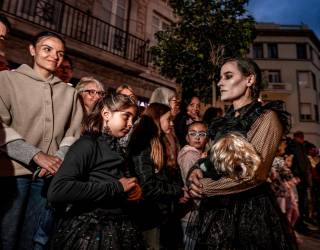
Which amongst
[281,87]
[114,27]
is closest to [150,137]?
[114,27]

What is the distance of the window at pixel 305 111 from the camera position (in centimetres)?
3042

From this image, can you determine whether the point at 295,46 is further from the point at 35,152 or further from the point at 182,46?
the point at 35,152

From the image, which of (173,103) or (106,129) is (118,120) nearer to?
(106,129)

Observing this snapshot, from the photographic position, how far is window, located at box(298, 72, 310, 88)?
31.2 metres

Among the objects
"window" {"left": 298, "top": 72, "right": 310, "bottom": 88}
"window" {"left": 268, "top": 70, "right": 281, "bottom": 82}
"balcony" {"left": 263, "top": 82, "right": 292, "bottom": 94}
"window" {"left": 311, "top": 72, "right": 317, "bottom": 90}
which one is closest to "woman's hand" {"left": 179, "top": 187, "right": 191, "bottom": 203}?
"balcony" {"left": 263, "top": 82, "right": 292, "bottom": 94}

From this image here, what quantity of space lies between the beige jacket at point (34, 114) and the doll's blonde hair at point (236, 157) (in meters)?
1.23

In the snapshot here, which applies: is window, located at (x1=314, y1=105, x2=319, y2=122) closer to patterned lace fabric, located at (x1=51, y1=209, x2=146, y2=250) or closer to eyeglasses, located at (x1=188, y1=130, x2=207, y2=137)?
eyeglasses, located at (x1=188, y1=130, x2=207, y2=137)

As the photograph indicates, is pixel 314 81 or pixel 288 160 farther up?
pixel 314 81

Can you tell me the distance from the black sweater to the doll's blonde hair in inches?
26.5

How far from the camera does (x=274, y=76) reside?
3175cm

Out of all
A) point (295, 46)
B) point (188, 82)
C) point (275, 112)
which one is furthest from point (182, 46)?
point (295, 46)

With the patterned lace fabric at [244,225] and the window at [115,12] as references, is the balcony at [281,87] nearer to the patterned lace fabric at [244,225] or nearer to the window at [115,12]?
the window at [115,12]

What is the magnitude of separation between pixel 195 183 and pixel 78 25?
29.4 ft

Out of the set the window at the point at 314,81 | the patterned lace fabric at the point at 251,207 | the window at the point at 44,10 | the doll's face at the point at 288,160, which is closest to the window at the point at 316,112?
the window at the point at 314,81
